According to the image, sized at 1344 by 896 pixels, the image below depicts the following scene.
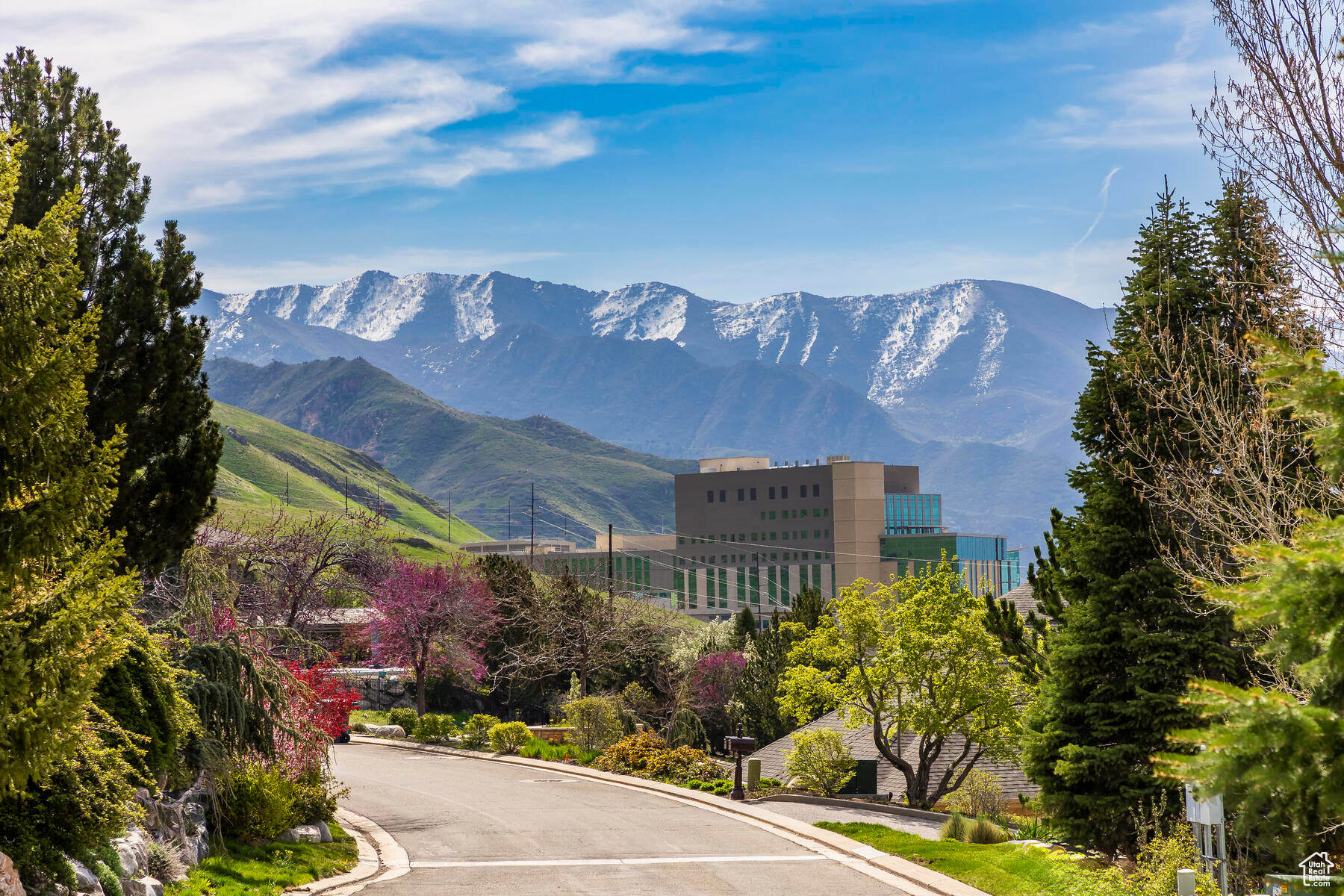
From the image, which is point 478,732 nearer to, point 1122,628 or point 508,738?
point 508,738

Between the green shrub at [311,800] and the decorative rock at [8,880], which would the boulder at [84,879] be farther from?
the green shrub at [311,800]

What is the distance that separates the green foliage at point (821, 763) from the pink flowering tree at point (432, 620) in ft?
66.6

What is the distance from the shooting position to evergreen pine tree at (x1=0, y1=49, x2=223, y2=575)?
744 inches

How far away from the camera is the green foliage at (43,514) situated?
888 centimetres

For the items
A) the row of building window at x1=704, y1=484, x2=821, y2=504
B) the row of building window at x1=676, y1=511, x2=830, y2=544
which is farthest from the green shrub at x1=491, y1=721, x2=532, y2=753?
the row of building window at x1=704, y1=484, x2=821, y2=504

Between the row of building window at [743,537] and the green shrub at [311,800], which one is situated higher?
the row of building window at [743,537]

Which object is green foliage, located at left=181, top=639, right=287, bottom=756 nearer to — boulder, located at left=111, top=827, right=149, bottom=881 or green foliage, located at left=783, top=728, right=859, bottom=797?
boulder, located at left=111, top=827, right=149, bottom=881

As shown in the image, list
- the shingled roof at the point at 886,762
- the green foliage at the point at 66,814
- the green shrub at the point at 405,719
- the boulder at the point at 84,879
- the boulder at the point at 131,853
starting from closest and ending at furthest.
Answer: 1. the green foliage at the point at 66,814
2. the boulder at the point at 84,879
3. the boulder at the point at 131,853
4. the shingled roof at the point at 886,762
5. the green shrub at the point at 405,719

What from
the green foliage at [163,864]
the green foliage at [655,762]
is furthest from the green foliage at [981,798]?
the green foliage at [163,864]

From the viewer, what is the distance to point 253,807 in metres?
20.1

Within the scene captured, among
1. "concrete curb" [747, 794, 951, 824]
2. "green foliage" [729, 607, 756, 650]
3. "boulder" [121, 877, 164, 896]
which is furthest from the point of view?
"green foliage" [729, 607, 756, 650]

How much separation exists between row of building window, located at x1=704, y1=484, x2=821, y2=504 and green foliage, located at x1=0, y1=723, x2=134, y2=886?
151 meters

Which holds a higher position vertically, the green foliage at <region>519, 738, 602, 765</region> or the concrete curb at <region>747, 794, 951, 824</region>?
the concrete curb at <region>747, 794, 951, 824</region>

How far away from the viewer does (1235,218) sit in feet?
60.7
